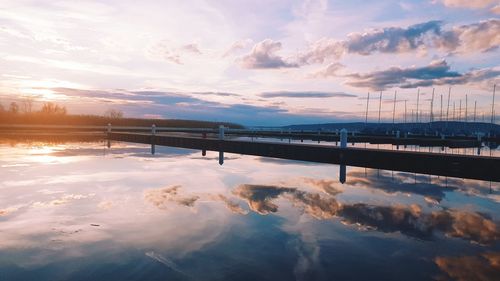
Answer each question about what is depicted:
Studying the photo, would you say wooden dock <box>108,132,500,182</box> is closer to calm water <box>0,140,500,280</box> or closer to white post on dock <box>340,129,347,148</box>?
white post on dock <box>340,129,347,148</box>

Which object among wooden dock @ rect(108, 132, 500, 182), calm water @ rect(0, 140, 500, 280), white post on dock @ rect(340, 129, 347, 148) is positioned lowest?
calm water @ rect(0, 140, 500, 280)

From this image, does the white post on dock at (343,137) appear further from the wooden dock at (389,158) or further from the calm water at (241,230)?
the calm water at (241,230)

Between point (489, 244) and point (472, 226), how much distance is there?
106 cm

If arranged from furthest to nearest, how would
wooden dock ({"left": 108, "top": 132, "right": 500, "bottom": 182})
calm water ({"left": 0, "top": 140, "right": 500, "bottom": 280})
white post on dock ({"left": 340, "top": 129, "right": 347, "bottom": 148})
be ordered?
white post on dock ({"left": 340, "top": 129, "right": 347, "bottom": 148})
wooden dock ({"left": 108, "top": 132, "right": 500, "bottom": 182})
calm water ({"left": 0, "top": 140, "right": 500, "bottom": 280})

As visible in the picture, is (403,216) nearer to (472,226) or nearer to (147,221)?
(472,226)

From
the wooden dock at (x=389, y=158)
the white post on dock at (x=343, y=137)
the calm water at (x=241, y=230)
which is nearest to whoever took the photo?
the calm water at (x=241, y=230)

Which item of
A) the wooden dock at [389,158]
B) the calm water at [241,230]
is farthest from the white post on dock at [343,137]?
the calm water at [241,230]

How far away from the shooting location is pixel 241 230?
6.04m

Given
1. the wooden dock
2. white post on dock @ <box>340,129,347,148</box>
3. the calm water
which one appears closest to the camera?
the calm water

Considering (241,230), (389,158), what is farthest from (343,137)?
(241,230)

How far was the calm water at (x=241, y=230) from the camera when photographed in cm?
453

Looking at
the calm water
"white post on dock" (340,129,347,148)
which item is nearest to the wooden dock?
"white post on dock" (340,129,347,148)

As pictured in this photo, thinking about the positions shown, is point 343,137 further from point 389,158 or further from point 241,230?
point 241,230

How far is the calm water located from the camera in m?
4.53
